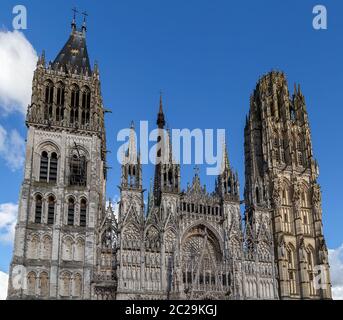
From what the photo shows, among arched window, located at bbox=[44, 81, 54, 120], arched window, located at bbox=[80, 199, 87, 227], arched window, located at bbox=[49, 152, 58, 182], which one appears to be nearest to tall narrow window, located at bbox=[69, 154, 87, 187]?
arched window, located at bbox=[49, 152, 58, 182]

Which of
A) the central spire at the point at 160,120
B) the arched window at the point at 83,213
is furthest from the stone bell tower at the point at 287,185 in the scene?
the arched window at the point at 83,213

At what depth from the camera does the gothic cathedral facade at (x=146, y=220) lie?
46.9 m

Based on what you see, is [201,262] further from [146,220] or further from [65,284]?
[65,284]

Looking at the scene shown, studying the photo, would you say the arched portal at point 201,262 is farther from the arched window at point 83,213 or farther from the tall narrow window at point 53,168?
the tall narrow window at point 53,168

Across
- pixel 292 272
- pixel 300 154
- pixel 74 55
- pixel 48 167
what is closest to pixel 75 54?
pixel 74 55

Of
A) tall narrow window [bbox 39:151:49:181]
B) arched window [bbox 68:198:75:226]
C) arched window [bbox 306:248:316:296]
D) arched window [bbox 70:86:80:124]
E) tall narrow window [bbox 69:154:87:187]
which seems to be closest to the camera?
arched window [bbox 68:198:75:226]

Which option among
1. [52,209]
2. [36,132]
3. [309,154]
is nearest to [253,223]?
[309,154]

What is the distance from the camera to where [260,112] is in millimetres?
64625

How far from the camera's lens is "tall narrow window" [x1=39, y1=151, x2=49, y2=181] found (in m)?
50.0

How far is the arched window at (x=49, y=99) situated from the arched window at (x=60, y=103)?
628 mm

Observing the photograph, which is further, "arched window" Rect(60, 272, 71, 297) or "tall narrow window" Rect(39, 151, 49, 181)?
"tall narrow window" Rect(39, 151, 49, 181)

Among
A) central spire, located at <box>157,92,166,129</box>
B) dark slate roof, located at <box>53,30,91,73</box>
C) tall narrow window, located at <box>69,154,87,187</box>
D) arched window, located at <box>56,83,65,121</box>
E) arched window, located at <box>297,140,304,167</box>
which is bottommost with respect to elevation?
tall narrow window, located at <box>69,154,87,187</box>

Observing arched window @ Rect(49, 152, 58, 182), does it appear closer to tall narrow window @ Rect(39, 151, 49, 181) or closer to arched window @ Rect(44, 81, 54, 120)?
tall narrow window @ Rect(39, 151, 49, 181)
